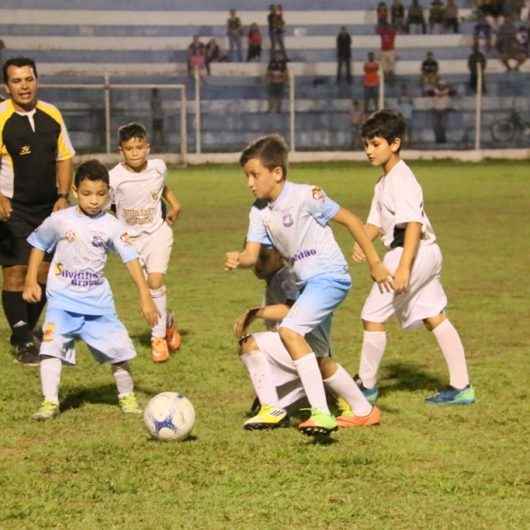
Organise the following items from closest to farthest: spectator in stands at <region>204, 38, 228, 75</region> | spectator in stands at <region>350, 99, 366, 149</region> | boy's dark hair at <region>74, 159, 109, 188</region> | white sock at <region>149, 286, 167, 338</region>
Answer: boy's dark hair at <region>74, 159, 109, 188</region> < white sock at <region>149, 286, 167, 338</region> < spectator in stands at <region>350, 99, 366, 149</region> < spectator in stands at <region>204, 38, 228, 75</region>

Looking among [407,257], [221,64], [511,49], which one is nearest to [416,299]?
[407,257]

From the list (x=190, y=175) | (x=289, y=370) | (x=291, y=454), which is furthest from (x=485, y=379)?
(x=190, y=175)

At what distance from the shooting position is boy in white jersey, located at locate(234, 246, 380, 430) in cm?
698

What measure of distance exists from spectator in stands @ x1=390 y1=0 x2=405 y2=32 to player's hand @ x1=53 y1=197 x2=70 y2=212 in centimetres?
3361

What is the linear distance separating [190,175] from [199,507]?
80.5ft

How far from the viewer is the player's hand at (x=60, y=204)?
9352 mm

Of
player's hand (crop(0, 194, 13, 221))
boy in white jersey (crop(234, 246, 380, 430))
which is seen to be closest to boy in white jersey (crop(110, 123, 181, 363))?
player's hand (crop(0, 194, 13, 221))

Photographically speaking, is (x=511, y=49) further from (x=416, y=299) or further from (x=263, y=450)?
(x=263, y=450)

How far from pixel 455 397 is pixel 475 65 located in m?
31.0

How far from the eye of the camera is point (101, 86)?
3297cm

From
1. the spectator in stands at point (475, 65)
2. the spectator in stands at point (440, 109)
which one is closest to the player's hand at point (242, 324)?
the spectator in stands at point (440, 109)

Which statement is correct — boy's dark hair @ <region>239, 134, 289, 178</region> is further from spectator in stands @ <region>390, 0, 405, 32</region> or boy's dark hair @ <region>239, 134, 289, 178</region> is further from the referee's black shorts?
spectator in stands @ <region>390, 0, 405, 32</region>

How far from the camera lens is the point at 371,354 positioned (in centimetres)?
772

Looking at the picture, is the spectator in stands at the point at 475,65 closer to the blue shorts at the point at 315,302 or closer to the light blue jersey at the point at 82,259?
the light blue jersey at the point at 82,259
